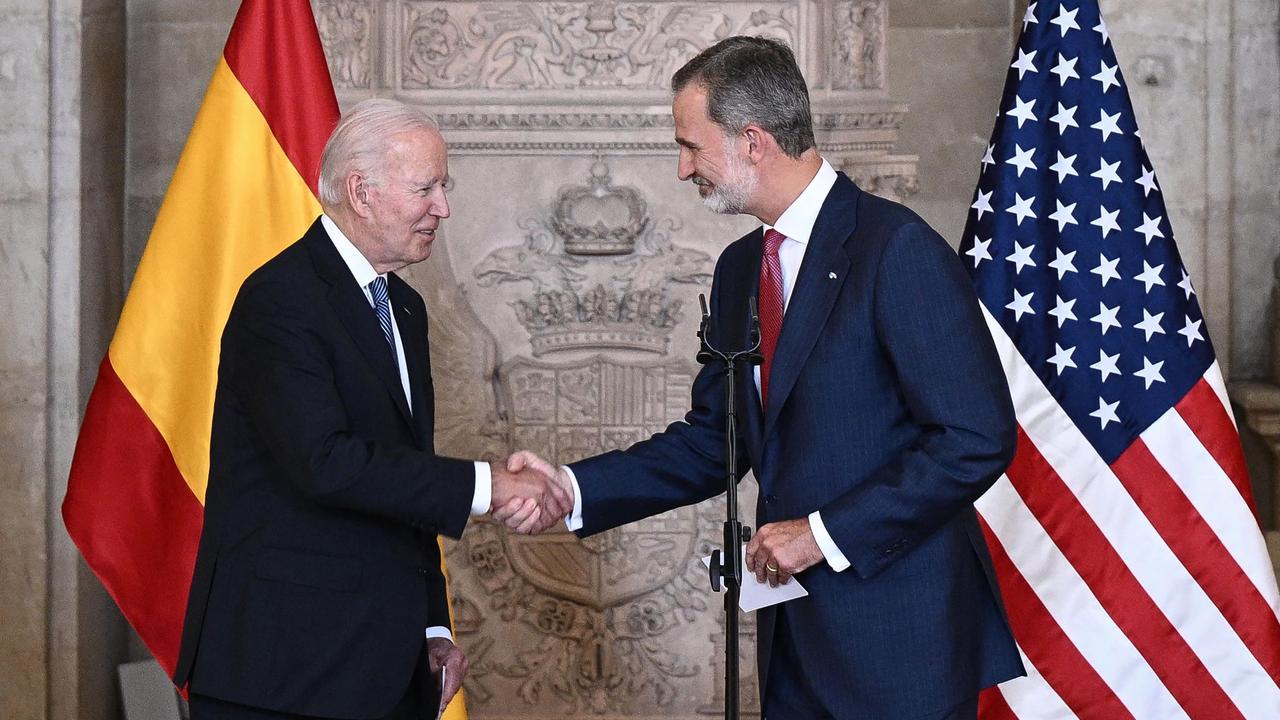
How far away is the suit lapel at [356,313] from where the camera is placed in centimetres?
241

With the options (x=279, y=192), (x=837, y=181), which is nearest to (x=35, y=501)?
(x=279, y=192)

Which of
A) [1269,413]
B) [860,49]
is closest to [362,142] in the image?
[860,49]

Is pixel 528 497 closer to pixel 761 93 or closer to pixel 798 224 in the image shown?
pixel 798 224

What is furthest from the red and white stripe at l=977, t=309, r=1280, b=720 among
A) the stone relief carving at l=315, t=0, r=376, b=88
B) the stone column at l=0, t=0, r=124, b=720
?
the stone column at l=0, t=0, r=124, b=720

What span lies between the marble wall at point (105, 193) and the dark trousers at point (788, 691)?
2.20 meters

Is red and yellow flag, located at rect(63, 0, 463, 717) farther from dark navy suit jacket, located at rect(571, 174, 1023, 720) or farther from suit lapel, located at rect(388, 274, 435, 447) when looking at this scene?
dark navy suit jacket, located at rect(571, 174, 1023, 720)

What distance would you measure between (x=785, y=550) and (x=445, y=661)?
2.32ft

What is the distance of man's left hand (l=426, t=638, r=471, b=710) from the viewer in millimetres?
2584

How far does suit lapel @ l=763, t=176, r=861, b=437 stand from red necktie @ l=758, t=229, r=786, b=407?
0.06 metres

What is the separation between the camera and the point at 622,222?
14.5 feet

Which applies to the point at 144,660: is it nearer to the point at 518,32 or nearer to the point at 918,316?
the point at 518,32

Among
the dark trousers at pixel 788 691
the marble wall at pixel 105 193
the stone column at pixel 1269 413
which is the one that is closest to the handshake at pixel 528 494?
the dark trousers at pixel 788 691

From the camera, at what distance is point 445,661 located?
2576mm

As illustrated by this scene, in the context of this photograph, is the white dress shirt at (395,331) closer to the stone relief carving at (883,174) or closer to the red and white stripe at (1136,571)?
the red and white stripe at (1136,571)
